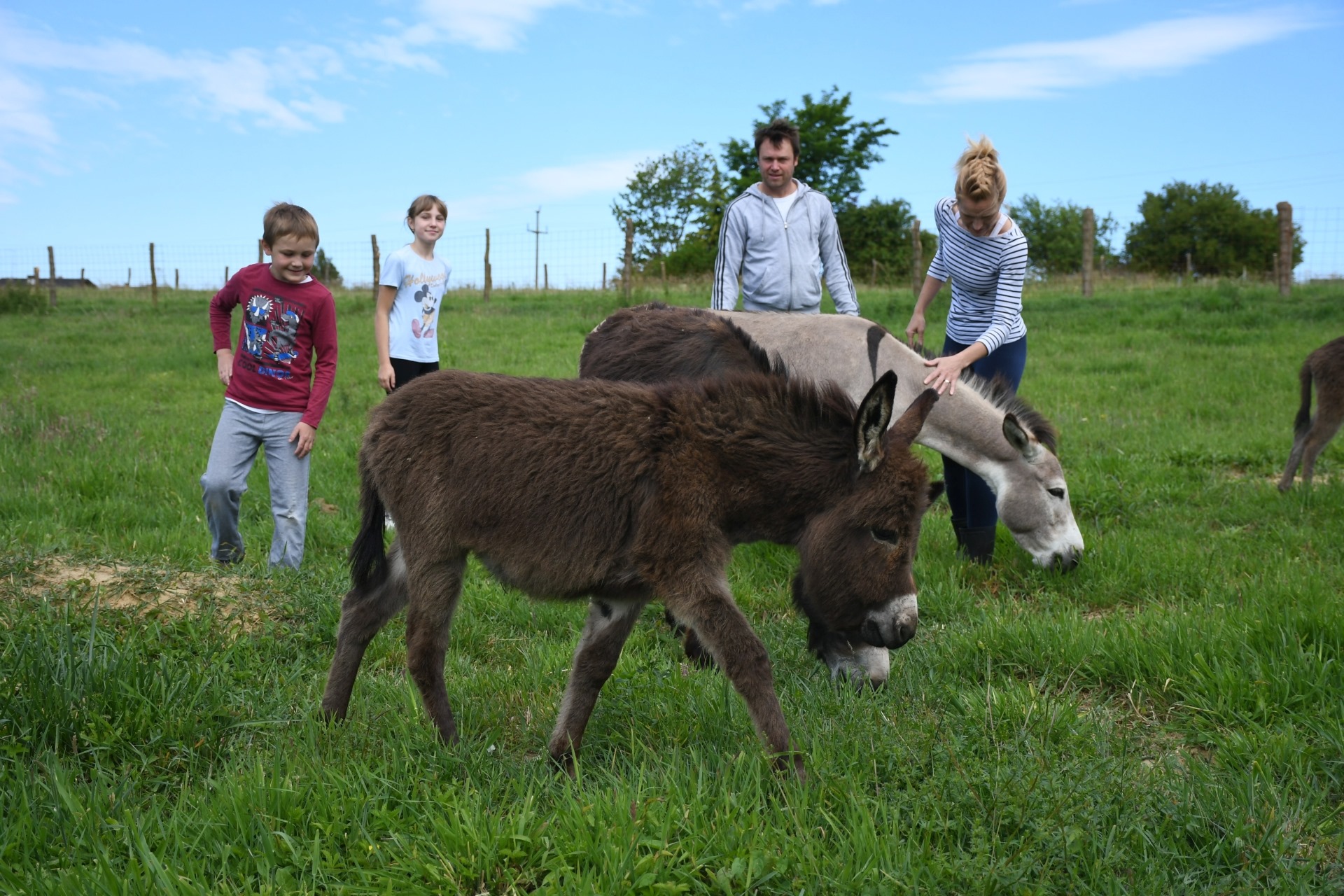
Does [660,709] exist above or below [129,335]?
below

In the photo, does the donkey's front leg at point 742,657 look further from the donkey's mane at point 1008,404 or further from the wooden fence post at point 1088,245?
the wooden fence post at point 1088,245

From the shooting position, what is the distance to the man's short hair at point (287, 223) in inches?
192

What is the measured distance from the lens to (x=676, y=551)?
2.89m

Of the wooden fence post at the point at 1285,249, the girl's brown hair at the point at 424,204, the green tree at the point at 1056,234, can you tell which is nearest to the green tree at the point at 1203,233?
the green tree at the point at 1056,234

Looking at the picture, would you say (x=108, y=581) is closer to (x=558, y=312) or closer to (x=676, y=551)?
(x=676, y=551)

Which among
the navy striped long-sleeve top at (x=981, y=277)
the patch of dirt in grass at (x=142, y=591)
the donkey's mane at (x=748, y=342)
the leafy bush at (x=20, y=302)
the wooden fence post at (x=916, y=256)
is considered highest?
the wooden fence post at (x=916, y=256)

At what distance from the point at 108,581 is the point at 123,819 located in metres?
1.98

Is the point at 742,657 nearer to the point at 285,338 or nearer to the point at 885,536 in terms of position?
the point at 885,536

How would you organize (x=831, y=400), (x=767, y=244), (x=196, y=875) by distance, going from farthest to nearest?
(x=767, y=244), (x=831, y=400), (x=196, y=875)

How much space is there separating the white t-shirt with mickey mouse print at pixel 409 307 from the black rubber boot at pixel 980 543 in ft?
12.3

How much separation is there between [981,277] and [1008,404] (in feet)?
2.77

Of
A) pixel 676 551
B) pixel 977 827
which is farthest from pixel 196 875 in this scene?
pixel 977 827

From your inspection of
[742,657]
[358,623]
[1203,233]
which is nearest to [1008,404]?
[742,657]

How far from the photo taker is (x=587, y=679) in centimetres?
323
